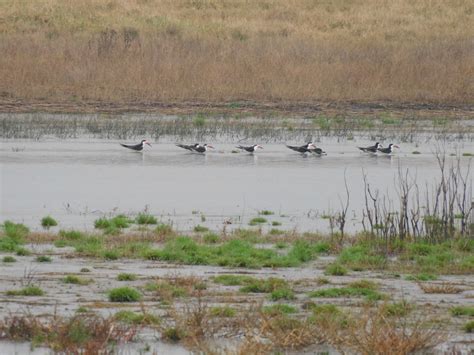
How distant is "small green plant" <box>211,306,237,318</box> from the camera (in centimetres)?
980

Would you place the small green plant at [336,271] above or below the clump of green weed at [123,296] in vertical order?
below

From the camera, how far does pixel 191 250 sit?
13.4 metres

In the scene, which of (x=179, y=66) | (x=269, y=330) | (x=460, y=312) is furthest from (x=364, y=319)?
(x=179, y=66)

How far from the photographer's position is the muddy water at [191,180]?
1742cm

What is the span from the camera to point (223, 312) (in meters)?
9.84

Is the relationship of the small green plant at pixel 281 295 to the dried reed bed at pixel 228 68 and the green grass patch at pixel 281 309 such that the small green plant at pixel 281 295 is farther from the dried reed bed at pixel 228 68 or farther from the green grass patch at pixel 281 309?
the dried reed bed at pixel 228 68

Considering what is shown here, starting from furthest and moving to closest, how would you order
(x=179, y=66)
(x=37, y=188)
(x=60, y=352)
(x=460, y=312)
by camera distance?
(x=179, y=66) < (x=37, y=188) < (x=460, y=312) < (x=60, y=352)

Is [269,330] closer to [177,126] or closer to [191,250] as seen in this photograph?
[191,250]

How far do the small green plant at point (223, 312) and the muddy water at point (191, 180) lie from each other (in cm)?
592

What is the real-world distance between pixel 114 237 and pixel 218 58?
23926 mm

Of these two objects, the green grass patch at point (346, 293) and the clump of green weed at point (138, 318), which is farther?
the green grass patch at point (346, 293)

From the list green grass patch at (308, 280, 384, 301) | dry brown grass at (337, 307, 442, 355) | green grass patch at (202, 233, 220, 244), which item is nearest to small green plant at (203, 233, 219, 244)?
green grass patch at (202, 233, 220, 244)

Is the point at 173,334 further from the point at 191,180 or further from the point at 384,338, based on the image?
the point at 191,180

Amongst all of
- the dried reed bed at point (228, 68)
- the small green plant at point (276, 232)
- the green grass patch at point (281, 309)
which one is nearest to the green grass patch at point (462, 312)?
the green grass patch at point (281, 309)
